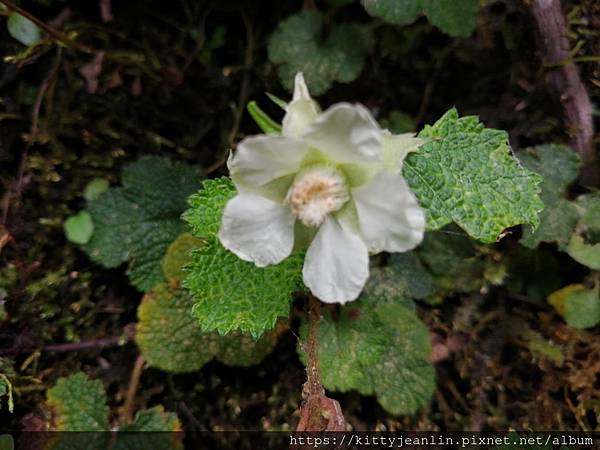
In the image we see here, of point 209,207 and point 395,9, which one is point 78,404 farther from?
point 395,9

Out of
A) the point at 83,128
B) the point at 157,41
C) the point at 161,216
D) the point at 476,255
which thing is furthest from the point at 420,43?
the point at 83,128

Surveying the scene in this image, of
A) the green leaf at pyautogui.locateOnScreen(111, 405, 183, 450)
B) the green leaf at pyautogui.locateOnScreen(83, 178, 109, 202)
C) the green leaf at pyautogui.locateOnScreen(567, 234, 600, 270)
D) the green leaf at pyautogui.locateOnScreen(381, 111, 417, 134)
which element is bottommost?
the green leaf at pyautogui.locateOnScreen(111, 405, 183, 450)

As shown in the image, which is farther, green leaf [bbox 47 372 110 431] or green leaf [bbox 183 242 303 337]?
green leaf [bbox 47 372 110 431]

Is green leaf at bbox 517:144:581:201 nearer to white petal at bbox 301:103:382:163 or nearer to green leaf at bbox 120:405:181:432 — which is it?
white petal at bbox 301:103:382:163

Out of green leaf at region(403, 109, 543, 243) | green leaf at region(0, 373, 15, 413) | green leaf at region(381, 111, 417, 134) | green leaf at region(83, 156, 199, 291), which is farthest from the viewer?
green leaf at region(381, 111, 417, 134)

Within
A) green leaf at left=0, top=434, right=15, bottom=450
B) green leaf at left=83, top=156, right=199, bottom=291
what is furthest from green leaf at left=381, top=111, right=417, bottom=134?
green leaf at left=0, top=434, right=15, bottom=450

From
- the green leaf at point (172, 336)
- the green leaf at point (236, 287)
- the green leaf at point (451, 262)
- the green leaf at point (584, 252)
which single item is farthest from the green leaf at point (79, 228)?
the green leaf at point (584, 252)

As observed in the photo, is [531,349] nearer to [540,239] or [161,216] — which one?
[540,239]
